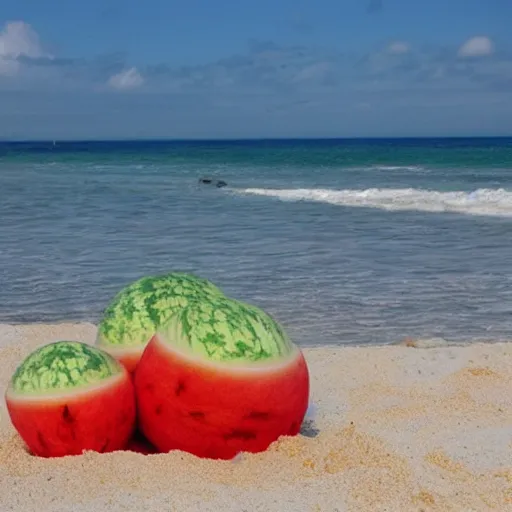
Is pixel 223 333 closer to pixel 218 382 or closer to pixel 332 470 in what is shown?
pixel 218 382

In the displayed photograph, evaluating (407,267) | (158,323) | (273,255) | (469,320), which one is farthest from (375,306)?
(158,323)

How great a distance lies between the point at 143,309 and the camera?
5.45 metres

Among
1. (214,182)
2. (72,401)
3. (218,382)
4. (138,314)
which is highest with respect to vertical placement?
(138,314)

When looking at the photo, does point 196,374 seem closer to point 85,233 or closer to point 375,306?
point 375,306

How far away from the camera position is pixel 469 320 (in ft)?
32.3

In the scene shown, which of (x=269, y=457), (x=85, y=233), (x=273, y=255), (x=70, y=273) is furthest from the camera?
(x=85, y=233)

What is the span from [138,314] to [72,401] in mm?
744

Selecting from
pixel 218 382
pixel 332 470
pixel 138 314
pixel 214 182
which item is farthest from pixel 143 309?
pixel 214 182

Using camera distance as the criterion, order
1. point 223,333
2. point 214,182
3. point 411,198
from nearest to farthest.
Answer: point 223,333 < point 411,198 < point 214,182

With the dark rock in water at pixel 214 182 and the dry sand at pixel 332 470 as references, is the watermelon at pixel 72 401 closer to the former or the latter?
the dry sand at pixel 332 470

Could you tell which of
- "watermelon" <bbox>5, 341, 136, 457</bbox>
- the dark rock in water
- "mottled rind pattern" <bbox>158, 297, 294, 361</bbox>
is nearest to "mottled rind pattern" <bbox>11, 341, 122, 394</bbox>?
"watermelon" <bbox>5, 341, 136, 457</bbox>

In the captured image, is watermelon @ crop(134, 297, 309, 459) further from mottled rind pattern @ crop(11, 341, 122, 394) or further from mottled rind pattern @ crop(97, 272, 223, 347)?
mottled rind pattern @ crop(97, 272, 223, 347)

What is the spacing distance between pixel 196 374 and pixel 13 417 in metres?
1.21

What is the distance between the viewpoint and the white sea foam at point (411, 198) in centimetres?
2405
